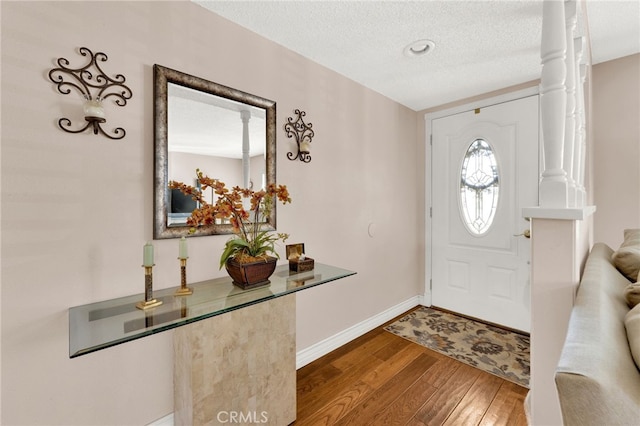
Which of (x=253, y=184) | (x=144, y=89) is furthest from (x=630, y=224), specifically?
(x=144, y=89)

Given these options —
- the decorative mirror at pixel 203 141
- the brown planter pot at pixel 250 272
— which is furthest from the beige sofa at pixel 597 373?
the decorative mirror at pixel 203 141

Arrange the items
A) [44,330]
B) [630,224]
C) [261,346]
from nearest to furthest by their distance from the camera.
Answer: [44,330]
[261,346]
[630,224]

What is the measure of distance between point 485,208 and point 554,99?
1972mm

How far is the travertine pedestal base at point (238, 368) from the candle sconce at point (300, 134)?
972mm

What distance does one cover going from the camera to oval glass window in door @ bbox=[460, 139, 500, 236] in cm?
273

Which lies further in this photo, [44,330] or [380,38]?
[380,38]

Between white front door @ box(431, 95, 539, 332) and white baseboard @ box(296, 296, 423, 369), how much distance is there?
1.51 feet

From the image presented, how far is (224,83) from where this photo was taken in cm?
164

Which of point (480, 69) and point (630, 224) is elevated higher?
point (480, 69)

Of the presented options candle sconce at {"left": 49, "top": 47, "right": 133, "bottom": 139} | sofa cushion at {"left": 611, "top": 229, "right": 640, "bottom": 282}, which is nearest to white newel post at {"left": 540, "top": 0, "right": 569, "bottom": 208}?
sofa cushion at {"left": 611, "top": 229, "right": 640, "bottom": 282}

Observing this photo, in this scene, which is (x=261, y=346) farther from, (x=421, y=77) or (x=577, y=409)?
(x=421, y=77)

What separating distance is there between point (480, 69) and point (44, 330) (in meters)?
3.13

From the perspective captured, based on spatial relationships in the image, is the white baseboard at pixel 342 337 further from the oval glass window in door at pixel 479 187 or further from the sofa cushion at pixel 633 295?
the sofa cushion at pixel 633 295

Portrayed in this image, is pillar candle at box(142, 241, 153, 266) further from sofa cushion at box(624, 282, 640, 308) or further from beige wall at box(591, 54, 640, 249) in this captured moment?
beige wall at box(591, 54, 640, 249)
